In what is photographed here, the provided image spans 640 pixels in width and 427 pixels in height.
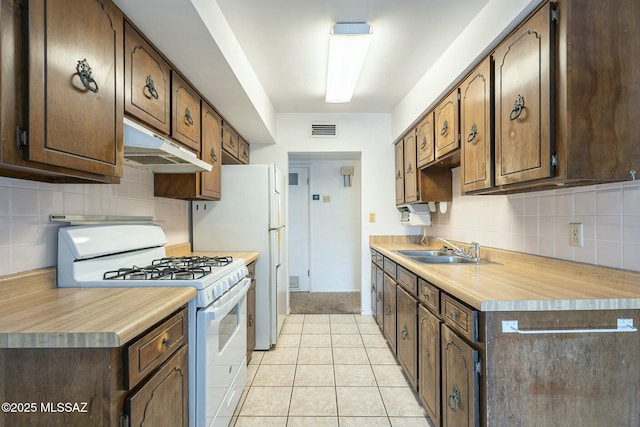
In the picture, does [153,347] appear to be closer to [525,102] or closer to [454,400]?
[454,400]

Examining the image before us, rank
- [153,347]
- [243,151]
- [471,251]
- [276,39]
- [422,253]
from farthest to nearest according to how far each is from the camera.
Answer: [243,151] < [422,253] < [471,251] < [276,39] < [153,347]

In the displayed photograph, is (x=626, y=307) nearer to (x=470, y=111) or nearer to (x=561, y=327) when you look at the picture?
(x=561, y=327)

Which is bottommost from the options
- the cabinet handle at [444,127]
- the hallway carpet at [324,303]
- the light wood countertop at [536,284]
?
the hallway carpet at [324,303]

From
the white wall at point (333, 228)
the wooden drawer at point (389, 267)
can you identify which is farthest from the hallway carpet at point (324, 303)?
the wooden drawer at point (389, 267)

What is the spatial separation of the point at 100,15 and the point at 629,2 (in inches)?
81.4

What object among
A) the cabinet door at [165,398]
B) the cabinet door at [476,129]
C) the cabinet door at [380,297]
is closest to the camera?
the cabinet door at [165,398]

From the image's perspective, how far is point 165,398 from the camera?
45.6 inches

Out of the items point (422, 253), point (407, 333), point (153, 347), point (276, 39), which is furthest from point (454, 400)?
point (276, 39)

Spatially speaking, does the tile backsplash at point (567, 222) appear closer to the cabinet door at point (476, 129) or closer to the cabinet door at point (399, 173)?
the cabinet door at point (476, 129)

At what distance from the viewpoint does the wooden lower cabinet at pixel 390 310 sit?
2570mm

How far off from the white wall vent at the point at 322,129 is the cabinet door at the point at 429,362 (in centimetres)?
245

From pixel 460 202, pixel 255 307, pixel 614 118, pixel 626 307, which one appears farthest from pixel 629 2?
pixel 255 307

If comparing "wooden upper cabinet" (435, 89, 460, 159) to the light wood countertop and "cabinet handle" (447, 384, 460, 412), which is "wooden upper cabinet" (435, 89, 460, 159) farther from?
"cabinet handle" (447, 384, 460, 412)

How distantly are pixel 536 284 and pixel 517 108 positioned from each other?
31.7 inches
